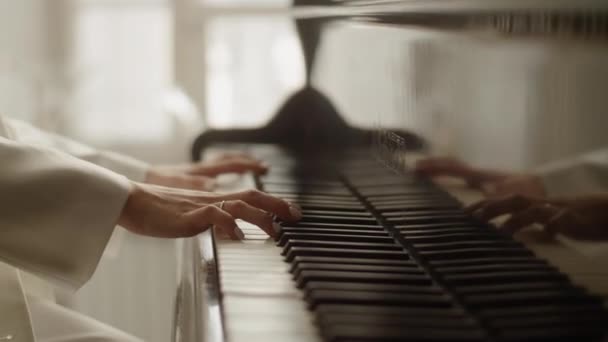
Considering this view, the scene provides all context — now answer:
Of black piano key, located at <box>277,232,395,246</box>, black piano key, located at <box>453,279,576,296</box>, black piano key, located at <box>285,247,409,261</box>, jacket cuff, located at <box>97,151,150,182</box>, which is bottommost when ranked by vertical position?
jacket cuff, located at <box>97,151,150,182</box>

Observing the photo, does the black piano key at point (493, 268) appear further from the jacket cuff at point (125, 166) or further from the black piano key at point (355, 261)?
the jacket cuff at point (125, 166)

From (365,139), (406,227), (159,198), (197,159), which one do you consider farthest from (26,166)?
(197,159)

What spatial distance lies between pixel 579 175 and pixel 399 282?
240 millimetres

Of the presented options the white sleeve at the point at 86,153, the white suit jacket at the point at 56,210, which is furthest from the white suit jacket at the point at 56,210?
the white sleeve at the point at 86,153

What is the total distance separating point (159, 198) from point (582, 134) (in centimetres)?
60

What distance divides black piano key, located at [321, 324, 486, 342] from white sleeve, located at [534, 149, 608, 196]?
5.1 inches

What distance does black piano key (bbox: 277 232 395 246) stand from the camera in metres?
1.08

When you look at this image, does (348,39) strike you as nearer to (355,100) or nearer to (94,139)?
(355,100)

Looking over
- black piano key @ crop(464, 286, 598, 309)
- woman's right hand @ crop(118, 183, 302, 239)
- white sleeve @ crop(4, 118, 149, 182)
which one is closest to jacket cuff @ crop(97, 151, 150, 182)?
white sleeve @ crop(4, 118, 149, 182)

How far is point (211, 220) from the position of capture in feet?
3.75

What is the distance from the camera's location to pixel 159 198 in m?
1.18

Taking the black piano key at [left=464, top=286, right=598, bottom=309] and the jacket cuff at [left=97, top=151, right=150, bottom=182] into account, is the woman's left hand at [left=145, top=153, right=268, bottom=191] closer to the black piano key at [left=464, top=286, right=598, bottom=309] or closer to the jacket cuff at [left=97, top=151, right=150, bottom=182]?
the jacket cuff at [left=97, top=151, right=150, bottom=182]

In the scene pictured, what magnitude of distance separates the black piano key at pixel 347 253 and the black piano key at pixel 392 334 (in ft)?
0.77

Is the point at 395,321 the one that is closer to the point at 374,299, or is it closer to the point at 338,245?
the point at 374,299
